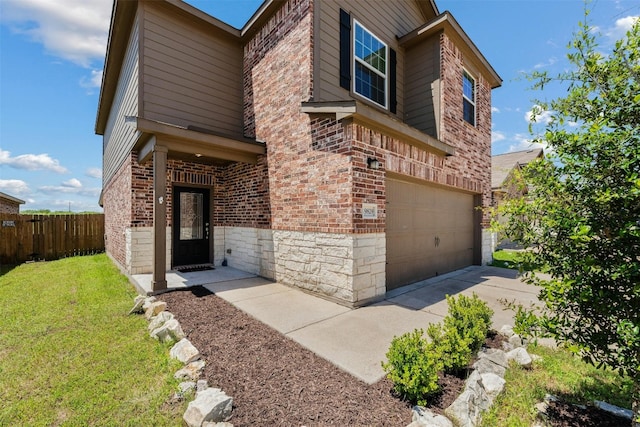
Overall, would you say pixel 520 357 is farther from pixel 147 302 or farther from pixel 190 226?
pixel 190 226

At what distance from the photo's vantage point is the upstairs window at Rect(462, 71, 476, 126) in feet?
26.6

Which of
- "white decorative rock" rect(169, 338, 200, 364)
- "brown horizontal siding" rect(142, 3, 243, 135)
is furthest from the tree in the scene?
"brown horizontal siding" rect(142, 3, 243, 135)

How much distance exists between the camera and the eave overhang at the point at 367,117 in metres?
4.46

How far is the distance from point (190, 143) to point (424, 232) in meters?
5.44

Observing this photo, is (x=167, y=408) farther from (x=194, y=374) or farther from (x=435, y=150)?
(x=435, y=150)

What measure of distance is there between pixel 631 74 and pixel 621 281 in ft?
4.24

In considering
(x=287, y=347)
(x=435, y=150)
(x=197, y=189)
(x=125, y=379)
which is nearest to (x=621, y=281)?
(x=287, y=347)

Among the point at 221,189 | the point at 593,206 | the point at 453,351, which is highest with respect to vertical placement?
the point at 221,189

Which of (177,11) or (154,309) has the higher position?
(177,11)

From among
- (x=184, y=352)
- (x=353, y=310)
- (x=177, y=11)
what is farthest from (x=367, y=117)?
(x=177, y=11)

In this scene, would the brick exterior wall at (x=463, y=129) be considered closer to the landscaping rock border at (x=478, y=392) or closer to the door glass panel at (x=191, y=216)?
the landscaping rock border at (x=478, y=392)

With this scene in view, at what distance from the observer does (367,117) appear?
459 centimetres

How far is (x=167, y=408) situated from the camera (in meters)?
2.34

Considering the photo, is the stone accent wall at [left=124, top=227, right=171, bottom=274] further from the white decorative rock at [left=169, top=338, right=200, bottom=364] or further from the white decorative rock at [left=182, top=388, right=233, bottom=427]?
the white decorative rock at [left=182, top=388, right=233, bottom=427]
